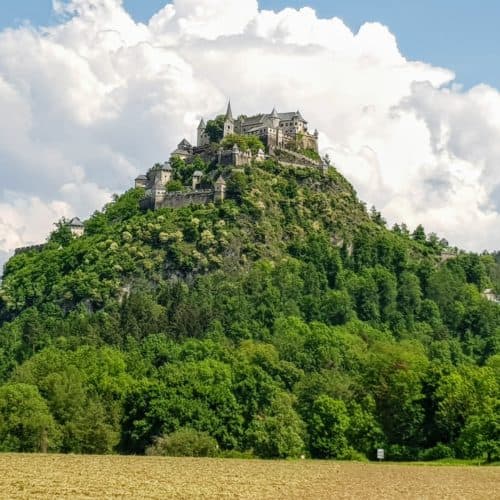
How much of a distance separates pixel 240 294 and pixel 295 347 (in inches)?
1127

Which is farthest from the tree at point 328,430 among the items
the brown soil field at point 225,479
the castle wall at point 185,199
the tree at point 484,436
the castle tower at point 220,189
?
the castle wall at point 185,199

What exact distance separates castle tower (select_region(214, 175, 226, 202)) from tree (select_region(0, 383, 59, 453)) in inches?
3809

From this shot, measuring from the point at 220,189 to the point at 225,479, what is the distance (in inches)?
4981

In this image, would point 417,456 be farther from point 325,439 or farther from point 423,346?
point 423,346

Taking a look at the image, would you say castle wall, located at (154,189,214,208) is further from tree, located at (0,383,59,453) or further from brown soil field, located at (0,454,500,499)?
brown soil field, located at (0,454,500,499)

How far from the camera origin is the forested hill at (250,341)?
101750 millimetres

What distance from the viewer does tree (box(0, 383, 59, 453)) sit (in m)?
95.4

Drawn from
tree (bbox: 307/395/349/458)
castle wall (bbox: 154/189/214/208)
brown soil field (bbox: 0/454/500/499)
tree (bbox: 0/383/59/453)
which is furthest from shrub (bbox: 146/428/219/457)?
castle wall (bbox: 154/189/214/208)

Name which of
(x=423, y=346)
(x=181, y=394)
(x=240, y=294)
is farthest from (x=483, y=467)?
(x=240, y=294)

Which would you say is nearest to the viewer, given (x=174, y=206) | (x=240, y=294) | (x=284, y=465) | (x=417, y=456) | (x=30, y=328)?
(x=284, y=465)

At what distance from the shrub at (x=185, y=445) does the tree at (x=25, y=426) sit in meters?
9.85

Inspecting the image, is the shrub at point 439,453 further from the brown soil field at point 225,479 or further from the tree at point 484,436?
the brown soil field at point 225,479

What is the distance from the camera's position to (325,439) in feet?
335

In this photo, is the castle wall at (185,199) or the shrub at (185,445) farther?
the castle wall at (185,199)
